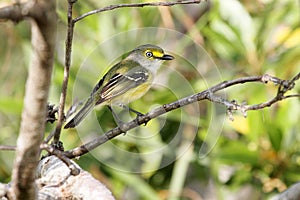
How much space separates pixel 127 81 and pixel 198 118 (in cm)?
128

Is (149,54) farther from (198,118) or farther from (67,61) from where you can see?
Result: (198,118)

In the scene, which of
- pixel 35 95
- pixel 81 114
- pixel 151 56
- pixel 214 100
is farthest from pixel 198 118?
pixel 35 95

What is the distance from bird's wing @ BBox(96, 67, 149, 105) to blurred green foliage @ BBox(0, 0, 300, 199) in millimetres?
947

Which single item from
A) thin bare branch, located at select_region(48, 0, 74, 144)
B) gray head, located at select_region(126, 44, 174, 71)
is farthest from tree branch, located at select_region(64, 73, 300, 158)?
gray head, located at select_region(126, 44, 174, 71)

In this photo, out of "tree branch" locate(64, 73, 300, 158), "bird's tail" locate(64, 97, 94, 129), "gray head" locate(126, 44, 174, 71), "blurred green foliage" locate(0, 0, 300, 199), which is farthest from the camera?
"blurred green foliage" locate(0, 0, 300, 199)

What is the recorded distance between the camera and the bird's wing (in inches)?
54.4

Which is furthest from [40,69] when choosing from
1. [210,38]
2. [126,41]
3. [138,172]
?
[210,38]

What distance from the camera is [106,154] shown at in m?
2.67

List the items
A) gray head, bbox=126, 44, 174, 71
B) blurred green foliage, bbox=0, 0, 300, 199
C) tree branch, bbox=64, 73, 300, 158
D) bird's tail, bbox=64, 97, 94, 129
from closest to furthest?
tree branch, bbox=64, 73, 300, 158 < bird's tail, bbox=64, 97, 94, 129 < gray head, bbox=126, 44, 174, 71 < blurred green foliage, bbox=0, 0, 300, 199

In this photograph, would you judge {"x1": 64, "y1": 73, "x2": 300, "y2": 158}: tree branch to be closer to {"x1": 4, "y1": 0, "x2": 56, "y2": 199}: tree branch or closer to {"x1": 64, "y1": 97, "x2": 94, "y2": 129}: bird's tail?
{"x1": 64, "y1": 97, "x2": 94, "y2": 129}: bird's tail

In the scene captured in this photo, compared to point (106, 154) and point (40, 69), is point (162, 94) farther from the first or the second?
point (40, 69)

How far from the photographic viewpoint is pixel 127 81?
4.67ft

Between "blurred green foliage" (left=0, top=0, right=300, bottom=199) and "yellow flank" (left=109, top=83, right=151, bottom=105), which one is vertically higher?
"blurred green foliage" (left=0, top=0, right=300, bottom=199)

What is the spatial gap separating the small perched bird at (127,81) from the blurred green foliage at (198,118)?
2.98 ft
